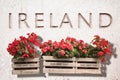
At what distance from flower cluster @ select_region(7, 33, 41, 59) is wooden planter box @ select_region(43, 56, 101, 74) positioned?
199mm

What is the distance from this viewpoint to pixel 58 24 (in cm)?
422

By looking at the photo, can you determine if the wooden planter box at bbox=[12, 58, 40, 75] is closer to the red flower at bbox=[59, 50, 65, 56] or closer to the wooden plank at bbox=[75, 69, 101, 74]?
the red flower at bbox=[59, 50, 65, 56]

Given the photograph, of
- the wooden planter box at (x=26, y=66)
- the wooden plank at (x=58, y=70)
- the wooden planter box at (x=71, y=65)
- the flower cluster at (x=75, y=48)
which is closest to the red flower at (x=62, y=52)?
the flower cluster at (x=75, y=48)

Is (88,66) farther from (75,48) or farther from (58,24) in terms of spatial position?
(58,24)

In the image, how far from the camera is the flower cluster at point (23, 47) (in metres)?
3.96

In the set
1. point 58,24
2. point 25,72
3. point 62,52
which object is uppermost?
point 58,24

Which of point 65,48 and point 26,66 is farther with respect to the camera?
point 26,66

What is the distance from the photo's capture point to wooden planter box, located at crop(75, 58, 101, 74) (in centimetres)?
393

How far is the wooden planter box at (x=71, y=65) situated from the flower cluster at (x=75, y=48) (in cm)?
6

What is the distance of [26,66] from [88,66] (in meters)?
0.77

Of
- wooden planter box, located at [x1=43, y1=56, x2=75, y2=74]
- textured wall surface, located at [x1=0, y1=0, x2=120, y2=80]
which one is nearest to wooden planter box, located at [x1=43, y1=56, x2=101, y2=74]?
wooden planter box, located at [x1=43, y1=56, x2=75, y2=74]

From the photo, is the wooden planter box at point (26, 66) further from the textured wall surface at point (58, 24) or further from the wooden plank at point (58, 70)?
the textured wall surface at point (58, 24)

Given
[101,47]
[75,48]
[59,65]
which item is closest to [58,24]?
[75,48]

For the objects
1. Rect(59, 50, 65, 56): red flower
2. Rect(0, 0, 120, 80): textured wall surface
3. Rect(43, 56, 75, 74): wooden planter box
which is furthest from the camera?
Rect(0, 0, 120, 80): textured wall surface
